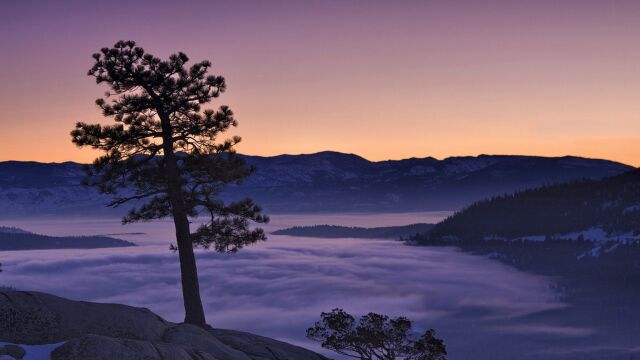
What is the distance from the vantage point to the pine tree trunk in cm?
2986

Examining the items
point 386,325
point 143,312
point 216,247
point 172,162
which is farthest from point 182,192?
point 386,325

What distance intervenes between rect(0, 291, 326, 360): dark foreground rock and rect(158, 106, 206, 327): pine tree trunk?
670 cm

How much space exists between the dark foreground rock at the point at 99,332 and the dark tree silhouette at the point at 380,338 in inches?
512

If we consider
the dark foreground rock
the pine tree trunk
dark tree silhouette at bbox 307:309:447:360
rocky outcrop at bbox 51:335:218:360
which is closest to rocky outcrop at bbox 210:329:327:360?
the dark foreground rock

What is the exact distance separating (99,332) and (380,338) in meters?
19.5

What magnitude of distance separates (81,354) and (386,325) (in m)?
24.2

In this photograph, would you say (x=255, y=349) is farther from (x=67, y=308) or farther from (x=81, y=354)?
(x=81, y=354)

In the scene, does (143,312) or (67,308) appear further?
(143,312)

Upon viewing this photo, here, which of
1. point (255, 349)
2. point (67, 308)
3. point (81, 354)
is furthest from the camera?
point (255, 349)

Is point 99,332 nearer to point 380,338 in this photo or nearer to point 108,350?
point 108,350

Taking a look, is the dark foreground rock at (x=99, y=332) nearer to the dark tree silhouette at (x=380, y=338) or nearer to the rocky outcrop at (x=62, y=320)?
the rocky outcrop at (x=62, y=320)

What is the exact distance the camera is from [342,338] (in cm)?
3716

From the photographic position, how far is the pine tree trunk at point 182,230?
29859 millimetres

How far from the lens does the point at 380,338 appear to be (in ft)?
117
